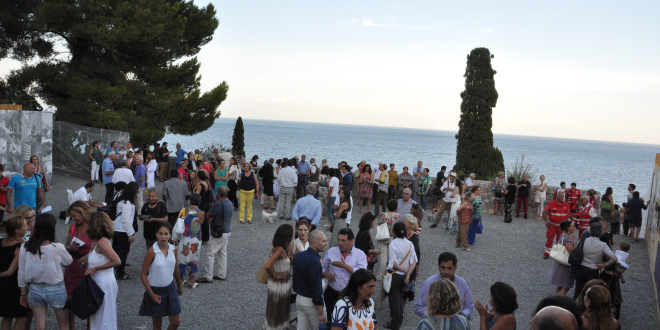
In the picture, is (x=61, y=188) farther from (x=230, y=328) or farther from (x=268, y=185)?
(x=230, y=328)

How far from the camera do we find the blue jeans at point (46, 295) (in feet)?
17.5

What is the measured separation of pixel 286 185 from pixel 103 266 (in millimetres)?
8880

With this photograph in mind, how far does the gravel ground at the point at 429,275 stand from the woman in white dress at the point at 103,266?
1337 mm

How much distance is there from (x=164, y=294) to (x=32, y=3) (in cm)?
2259

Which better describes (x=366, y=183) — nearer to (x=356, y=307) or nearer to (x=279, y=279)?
(x=279, y=279)

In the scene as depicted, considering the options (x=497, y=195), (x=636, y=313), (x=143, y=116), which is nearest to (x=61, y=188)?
(x=143, y=116)

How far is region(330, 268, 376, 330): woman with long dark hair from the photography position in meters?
4.38

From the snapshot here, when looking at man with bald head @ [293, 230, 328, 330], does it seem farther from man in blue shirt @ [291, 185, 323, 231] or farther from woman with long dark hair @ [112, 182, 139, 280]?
man in blue shirt @ [291, 185, 323, 231]

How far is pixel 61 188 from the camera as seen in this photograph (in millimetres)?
17297

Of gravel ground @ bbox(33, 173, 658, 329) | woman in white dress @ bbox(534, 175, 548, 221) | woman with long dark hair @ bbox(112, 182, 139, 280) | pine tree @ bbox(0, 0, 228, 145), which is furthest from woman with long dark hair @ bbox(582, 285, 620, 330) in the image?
pine tree @ bbox(0, 0, 228, 145)

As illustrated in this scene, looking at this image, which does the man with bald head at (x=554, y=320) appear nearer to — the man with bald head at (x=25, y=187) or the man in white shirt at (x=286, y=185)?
the man with bald head at (x=25, y=187)

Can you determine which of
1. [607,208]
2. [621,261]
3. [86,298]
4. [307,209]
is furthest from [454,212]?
[86,298]

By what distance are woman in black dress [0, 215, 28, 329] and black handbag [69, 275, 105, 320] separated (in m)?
0.63

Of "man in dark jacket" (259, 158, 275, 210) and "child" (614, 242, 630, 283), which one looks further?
"man in dark jacket" (259, 158, 275, 210)
